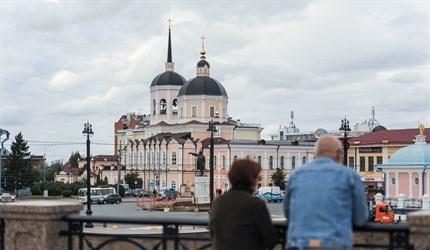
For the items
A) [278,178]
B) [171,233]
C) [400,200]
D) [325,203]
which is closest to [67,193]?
[278,178]

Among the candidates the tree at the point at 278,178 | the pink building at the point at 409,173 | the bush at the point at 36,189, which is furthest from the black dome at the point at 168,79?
the pink building at the point at 409,173

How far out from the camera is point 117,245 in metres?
16.7

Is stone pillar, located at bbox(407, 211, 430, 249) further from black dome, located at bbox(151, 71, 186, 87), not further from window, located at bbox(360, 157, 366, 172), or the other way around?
black dome, located at bbox(151, 71, 186, 87)

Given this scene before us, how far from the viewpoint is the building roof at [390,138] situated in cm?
8319

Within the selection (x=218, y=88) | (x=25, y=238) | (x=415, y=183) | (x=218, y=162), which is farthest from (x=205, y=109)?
(x=25, y=238)

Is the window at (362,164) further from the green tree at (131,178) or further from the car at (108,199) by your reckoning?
the green tree at (131,178)

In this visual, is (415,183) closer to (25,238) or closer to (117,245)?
(117,245)

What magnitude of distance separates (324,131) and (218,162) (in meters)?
38.7

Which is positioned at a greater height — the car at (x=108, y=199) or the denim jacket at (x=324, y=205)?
the denim jacket at (x=324, y=205)

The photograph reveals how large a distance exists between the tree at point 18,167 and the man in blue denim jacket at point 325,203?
92.0 m

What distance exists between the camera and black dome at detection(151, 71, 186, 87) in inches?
4510

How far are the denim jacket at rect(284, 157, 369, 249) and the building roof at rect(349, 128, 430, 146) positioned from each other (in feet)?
257

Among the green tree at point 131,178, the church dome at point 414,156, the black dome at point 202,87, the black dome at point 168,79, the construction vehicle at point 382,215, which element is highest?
the black dome at point 168,79

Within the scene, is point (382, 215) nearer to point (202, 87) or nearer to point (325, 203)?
point (325, 203)
